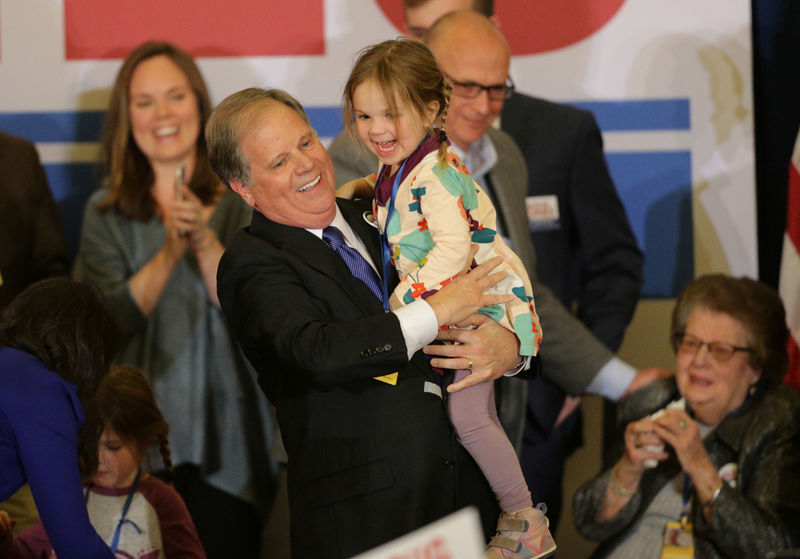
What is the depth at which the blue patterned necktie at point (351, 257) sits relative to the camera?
7.54 ft

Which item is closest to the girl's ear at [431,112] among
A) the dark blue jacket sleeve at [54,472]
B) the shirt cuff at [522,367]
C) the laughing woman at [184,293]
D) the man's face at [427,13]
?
the shirt cuff at [522,367]

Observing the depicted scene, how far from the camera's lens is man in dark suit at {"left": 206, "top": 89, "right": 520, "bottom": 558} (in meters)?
2.20

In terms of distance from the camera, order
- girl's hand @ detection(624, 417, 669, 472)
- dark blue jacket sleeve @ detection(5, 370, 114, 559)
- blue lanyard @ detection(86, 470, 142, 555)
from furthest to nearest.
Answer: girl's hand @ detection(624, 417, 669, 472), blue lanyard @ detection(86, 470, 142, 555), dark blue jacket sleeve @ detection(5, 370, 114, 559)

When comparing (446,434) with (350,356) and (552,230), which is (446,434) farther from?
(552,230)

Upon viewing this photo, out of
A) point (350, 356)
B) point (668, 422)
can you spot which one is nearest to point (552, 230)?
point (668, 422)

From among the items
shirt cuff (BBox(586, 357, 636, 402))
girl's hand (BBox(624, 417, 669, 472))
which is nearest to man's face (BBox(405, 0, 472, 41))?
shirt cuff (BBox(586, 357, 636, 402))

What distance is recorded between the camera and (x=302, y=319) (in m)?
2.09

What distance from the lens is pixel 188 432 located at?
13.0ft

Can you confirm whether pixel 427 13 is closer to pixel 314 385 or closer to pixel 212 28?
pixel 212 28

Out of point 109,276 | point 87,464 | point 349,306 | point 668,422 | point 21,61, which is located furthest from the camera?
point 21,61

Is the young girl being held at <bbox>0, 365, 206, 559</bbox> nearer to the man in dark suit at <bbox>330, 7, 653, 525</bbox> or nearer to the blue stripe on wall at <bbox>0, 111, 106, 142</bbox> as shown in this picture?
the man in dark suit at <bbox>330, 7, 653, 525</bbox>

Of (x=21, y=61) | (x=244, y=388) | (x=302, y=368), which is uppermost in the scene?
(x=21, y=61)

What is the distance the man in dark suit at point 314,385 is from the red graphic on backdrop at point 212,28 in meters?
2.08

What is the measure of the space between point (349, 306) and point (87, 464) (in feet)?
3.21
